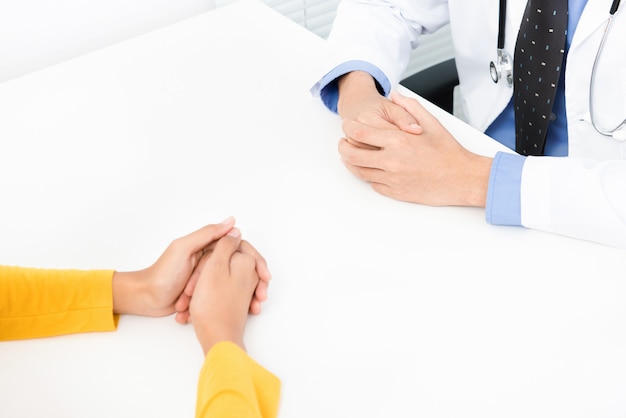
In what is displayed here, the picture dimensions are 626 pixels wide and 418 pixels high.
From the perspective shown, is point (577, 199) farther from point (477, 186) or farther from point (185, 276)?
point (185, 276)

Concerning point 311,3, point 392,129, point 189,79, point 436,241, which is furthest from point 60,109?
point 311,3

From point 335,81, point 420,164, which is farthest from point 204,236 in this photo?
point 335,81

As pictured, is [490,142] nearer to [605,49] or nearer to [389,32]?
[605,49]

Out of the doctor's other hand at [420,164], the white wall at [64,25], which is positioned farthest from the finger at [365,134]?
the white wall at [64,25]

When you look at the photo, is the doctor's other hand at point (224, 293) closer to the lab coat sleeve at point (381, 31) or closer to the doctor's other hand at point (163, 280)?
the doctor's other hand at point (163, 280)

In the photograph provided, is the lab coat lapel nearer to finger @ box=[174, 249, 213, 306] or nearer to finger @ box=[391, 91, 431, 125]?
finger @ box=[391, 91, 431, 125]

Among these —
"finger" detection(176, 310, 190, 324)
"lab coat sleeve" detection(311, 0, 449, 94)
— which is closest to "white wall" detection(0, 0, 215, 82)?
"lab coat sleeve" detection(311, 0, 449, 94)

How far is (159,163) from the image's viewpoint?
3.64ft

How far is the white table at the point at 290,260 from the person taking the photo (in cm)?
76

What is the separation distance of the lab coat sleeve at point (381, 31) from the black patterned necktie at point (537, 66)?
0.23 m

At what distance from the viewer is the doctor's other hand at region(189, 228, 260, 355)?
82 centimetres

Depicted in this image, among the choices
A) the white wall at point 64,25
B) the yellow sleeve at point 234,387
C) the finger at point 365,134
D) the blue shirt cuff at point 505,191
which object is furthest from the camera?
the white wall at point 64,25

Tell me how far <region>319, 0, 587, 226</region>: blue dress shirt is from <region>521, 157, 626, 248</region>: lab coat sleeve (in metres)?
0.02

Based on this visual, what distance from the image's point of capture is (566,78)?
3.71 feet
